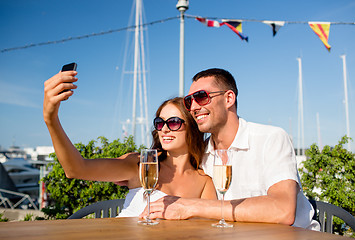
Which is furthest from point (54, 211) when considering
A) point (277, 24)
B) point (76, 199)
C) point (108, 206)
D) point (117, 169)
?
point (277, 24)

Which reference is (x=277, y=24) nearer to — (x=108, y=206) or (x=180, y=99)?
(x=180, y=99)

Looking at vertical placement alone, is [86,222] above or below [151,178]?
below

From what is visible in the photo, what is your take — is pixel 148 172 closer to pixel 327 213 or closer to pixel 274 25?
pixel 327 213

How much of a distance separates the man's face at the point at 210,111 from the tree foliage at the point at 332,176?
3479 millimetres

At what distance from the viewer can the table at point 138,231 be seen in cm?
161

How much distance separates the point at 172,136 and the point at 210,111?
42 cm

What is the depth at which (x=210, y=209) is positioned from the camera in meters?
2.14

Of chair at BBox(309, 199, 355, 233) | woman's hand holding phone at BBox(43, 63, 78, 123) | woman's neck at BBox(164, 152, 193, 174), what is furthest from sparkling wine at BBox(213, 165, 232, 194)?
chair at BBox(309, 199, 355, 233)

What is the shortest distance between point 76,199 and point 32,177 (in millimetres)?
22996

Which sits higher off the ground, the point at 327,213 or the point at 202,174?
the point at 202,174

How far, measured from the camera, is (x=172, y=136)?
3.08m

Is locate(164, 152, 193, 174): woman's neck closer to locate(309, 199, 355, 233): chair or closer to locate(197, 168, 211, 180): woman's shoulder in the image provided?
locate(197, 168, 211, 180): woman's shoulder

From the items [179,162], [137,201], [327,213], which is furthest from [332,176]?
[137,201]

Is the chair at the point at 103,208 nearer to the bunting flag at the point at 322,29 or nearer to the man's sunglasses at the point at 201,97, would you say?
the man's sunglasses at the point at 201,97
